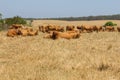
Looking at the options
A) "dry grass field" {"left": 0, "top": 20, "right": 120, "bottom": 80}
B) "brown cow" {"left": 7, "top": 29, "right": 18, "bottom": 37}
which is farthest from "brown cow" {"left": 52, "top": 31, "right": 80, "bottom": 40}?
"dry grass field" {"left": 0, "top": 20, "right": 120, "bottom": 80}

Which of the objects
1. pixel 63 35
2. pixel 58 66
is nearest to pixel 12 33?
pixel 63 35

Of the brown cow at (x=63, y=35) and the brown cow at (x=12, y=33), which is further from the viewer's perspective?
the brown cow at (x=12, y=33)

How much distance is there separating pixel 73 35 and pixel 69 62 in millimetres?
11262

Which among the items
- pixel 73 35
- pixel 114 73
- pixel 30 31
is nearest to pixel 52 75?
pixel 114 73

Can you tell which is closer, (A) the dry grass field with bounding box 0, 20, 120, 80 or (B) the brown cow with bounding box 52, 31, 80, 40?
(A) the dry grass field with bounding box 0, 20, 120, 80

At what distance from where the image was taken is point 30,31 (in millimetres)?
26328

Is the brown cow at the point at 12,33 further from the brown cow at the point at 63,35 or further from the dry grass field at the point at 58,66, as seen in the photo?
the dry grass field at the point at 58,66

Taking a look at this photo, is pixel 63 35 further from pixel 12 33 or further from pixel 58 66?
pixel 58 66

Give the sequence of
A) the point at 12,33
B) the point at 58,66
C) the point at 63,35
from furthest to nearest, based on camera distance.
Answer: the point at 12,33, the point at 63,35, the point at 58,66

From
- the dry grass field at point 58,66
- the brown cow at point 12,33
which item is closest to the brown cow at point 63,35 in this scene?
the brown cow at point 12,33

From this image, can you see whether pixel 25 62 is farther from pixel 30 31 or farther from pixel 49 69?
pixel 30 31

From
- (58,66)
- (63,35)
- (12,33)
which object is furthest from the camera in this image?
(12,33)

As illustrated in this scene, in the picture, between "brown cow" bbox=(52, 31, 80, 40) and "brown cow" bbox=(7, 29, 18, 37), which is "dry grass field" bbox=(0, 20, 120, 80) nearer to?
"brown cow" bbox=(52, 31, 80, 40)

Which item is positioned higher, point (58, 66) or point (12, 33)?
point (58, 66)
